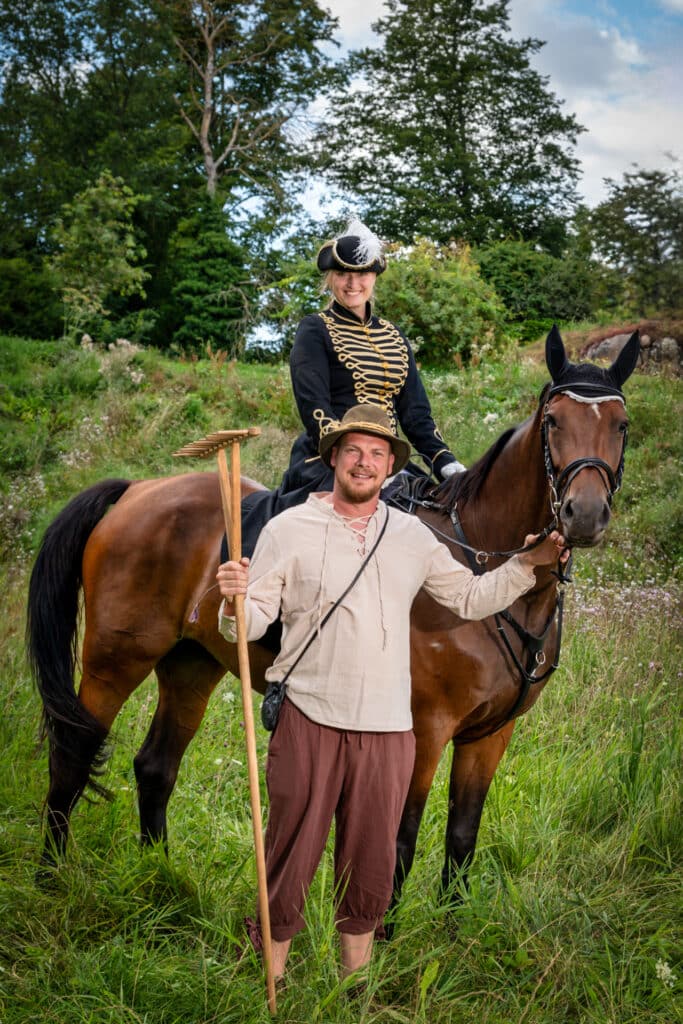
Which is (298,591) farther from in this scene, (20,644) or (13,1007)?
(20,644)

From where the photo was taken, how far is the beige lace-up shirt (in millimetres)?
2771

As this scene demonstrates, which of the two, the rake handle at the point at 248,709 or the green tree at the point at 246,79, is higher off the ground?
the green tree at the point at 246,79

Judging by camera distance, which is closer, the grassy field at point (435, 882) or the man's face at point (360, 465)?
the man's face at point (360, 465)

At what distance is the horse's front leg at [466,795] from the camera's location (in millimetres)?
3547

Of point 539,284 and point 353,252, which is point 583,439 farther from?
point 539,284

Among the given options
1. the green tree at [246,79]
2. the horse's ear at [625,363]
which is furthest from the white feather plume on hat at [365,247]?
the green tree at [246,79]

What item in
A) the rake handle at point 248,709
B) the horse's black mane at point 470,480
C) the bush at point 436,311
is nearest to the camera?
the rake handle at point 248,709

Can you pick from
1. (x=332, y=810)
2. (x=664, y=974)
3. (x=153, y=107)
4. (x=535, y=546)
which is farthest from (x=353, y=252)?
(x=153, y=107)

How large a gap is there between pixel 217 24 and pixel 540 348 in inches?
645

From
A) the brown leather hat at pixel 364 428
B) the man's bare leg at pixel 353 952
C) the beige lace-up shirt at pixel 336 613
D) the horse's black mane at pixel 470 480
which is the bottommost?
the man's bare leg at pixel 353 952

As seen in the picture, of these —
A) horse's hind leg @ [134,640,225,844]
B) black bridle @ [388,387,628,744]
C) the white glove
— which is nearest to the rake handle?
A: black bridle @ [388,387,628,744]

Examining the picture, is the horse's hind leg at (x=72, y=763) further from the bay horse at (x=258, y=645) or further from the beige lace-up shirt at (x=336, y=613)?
the beige lace-up shirt at (x=336, y=613)

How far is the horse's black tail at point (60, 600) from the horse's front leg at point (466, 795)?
5.59ft

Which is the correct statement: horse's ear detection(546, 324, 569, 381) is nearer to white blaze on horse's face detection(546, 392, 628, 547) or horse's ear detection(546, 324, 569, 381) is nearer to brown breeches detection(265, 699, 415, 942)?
white blaze on horse's face detection(546, 392, 628, 547)
